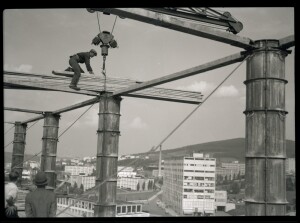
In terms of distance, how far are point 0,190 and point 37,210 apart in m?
0.75

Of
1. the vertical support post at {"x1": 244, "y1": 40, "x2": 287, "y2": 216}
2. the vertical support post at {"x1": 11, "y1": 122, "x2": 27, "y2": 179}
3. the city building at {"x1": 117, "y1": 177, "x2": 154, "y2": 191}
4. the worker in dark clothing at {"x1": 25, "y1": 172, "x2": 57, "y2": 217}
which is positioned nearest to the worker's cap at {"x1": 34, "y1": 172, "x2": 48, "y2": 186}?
the worker in dark clothing at {"x1": 25, "y1": 172, "x2": 57, "y2": 217}

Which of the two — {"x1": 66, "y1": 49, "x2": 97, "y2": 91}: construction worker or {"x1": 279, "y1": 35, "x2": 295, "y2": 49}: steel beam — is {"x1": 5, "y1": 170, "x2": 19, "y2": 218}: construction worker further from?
A: {"x1": 279, "y1": 35, "x2": 295, "y2": 49}: steel beam

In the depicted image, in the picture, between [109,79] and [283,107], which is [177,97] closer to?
[109,79]

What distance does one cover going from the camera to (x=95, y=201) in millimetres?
9438

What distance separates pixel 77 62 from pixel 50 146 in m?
5.23

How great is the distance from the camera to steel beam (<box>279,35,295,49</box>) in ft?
17.7

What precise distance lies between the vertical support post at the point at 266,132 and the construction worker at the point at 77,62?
534cm

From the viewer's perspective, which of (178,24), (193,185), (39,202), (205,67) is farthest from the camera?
(193,185)

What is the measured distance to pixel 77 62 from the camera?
30.9 feet

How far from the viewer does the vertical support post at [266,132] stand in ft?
17.3

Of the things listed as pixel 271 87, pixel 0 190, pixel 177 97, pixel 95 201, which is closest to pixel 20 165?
pixel 95 201

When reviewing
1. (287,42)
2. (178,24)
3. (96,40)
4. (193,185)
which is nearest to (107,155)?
(96,40)

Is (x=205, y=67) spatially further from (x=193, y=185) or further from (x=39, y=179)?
(x=193, y=185)

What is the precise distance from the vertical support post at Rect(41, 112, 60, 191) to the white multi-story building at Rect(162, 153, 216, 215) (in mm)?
120359
